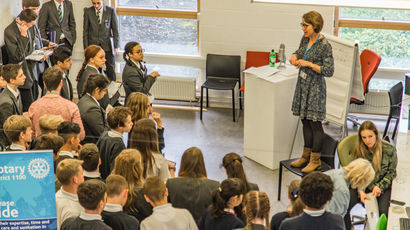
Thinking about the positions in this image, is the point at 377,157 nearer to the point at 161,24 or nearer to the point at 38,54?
the point at 38,54

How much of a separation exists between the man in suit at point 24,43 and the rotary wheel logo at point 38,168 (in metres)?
3.80

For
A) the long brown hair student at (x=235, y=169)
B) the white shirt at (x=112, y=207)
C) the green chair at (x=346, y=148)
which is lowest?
the green chair at (x=346, y=148)

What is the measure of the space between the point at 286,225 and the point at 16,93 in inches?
115

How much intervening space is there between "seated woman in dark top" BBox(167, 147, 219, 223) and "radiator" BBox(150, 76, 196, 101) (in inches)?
161

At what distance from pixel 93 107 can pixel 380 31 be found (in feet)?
14.1

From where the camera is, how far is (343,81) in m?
5.84

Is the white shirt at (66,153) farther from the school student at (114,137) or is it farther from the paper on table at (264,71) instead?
the paper on table at (264,71)

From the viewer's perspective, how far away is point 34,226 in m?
3.04

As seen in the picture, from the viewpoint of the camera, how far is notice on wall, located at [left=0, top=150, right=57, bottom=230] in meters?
2.99

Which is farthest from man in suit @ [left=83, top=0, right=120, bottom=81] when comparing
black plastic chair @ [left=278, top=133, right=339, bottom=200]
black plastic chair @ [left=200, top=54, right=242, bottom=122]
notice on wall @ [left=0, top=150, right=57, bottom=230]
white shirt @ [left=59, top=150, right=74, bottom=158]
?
notice on wall @ [left=0, top=150, right=57, bottom=230]

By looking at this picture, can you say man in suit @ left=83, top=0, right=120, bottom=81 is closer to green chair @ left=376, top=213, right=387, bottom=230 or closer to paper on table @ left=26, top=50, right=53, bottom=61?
paper on table @ left=26, top=50, right=53, bottom=61

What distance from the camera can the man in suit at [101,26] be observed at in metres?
7.68

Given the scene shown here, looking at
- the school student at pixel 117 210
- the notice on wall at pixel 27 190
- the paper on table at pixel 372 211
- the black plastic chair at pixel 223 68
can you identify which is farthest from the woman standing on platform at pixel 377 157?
the black plastic chair at pixel 223 68

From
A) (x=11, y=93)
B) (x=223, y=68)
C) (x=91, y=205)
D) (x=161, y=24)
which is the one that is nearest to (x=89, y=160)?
(x=91, y=205)
